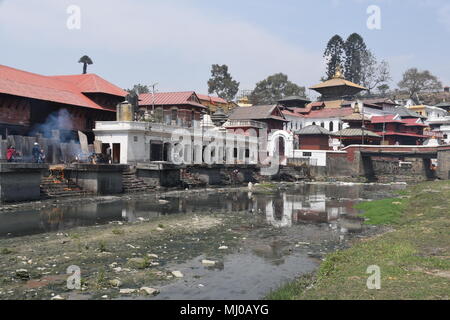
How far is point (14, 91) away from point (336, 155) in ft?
164

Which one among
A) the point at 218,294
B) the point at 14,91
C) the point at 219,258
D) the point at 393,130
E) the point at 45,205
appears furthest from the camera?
the point at 393,130

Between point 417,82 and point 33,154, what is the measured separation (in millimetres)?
130070

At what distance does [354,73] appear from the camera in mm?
122750

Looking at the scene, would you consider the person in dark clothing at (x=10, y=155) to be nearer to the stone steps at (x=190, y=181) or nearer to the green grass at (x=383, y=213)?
the stone steps at (x=190, y=181)

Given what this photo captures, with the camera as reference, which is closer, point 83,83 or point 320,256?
point 320,256

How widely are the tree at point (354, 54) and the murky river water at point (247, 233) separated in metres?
96.1

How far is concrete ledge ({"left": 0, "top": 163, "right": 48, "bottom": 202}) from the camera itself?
2503cm

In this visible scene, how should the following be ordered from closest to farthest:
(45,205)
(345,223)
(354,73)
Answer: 1. (345,223)
2. (45,205)
3. (354,73)

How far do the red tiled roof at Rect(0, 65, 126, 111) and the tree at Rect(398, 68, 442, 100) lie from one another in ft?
376

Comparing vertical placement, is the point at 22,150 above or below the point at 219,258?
above

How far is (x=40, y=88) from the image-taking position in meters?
39.1

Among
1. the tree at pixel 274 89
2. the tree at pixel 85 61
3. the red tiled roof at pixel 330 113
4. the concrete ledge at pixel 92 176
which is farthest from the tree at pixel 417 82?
the concrete ledge at pixel 92 176
